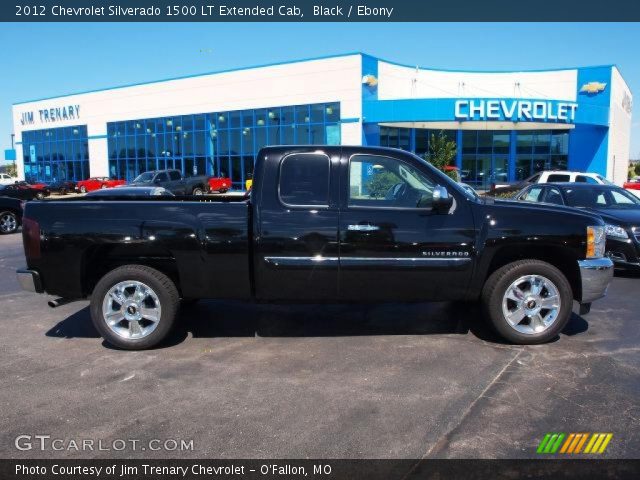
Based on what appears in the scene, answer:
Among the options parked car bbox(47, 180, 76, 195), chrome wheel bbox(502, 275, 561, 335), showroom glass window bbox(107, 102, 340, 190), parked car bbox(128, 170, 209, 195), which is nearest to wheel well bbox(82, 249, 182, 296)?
chrome wheel bbox(502, 275, 561, 335)

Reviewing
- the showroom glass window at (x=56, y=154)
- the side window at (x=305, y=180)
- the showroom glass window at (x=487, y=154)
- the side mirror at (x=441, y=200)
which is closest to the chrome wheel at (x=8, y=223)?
the side window at (x=305, y=180)

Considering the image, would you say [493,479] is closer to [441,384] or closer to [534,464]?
[534,464]

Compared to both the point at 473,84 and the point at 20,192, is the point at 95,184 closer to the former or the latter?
the point at 20,192

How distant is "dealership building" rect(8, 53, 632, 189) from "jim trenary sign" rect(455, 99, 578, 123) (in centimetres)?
5

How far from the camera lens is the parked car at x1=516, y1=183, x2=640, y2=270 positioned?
26.2ft

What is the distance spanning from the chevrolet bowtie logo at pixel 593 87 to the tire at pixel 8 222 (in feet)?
105

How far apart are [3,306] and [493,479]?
6.57 m

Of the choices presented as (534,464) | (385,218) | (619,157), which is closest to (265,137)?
(619,157)

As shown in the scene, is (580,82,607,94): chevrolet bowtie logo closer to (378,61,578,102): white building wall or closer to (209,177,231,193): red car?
(378,61,578,102): white building wall

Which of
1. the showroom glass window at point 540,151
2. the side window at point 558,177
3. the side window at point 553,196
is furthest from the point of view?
the showroom glass window at point 540,151

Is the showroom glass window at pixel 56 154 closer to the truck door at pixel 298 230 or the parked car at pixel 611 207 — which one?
the parked car at pixel 611 207

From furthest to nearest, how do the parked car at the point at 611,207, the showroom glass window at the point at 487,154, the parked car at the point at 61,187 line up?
the parked car at the point at 61,187
the showroom glass window at the point at 487,154
the parked car at the point at 611,207

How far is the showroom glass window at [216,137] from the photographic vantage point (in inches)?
1245

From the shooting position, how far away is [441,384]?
13.9 feet
